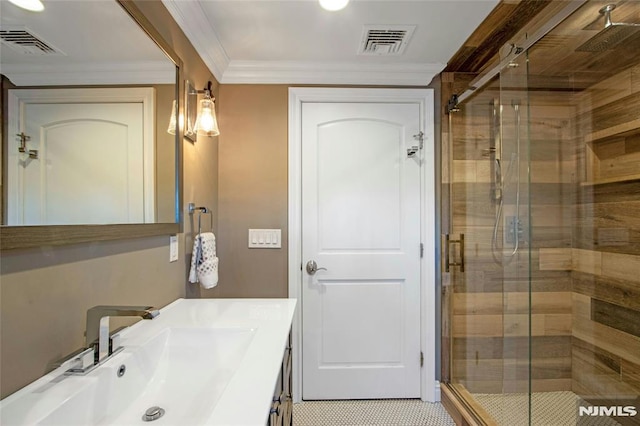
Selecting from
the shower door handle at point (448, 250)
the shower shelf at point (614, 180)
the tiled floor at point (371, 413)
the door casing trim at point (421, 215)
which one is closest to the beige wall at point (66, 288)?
the door casing trim at point (421, 215)

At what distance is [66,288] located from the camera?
838 millimetres

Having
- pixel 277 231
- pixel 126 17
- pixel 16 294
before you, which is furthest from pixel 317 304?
pixel 126 17

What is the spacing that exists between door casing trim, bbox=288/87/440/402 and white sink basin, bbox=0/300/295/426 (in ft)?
2.86

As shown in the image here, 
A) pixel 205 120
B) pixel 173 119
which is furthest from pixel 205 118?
pixel 173 119

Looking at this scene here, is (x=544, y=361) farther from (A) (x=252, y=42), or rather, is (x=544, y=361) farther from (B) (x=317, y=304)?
(A) (x=252, y=42)

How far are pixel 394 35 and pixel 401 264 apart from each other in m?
1.43

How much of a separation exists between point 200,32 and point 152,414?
1.70 metres

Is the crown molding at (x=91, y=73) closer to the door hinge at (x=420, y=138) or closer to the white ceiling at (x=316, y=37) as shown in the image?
the white ceiling at (x=316, y=37)

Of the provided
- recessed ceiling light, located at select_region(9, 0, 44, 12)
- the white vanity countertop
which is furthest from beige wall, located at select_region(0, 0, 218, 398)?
recessed ceiling light, located at select_region(9, 0, 44, 12)

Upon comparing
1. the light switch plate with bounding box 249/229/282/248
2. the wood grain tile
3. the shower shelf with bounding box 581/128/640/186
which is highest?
the shower shelf with bounding box 581/128/640/186

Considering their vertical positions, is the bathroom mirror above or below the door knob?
above

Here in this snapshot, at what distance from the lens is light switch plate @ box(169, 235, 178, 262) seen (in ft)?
4.59

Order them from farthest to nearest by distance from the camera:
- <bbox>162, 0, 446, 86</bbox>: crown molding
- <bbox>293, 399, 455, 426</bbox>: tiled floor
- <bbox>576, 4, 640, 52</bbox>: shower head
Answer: <bbox>162, 0, 446, 86</bbox>: crown molding, <bbox>293, 399, 455, 426</bbox>: tiled floor, <bbox>576, 4, 640, 52</bbox>: shower head

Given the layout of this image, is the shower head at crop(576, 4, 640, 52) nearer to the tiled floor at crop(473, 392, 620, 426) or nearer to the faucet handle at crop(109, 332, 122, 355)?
the tiled floor at crop(473, 392, 620, 426)
